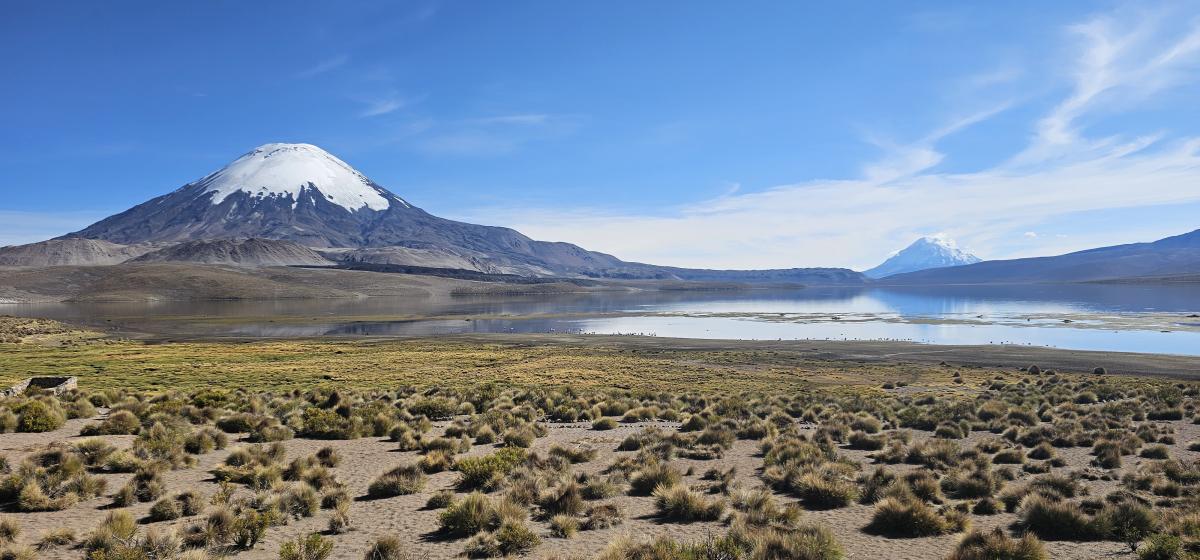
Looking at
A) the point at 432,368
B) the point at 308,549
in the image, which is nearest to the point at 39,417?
the point at 308,549

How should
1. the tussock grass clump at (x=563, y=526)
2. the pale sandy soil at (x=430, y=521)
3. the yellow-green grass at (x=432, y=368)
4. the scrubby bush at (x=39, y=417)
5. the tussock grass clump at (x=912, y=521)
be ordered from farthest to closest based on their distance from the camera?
the yellow-green grass at (x=432, y=368), the scrubby bush at (x=39, y=417), the tussock grass clump at (x=912, y=521), the tussock grass clump at (x=563, y=526), the pale sandy soil at (x=430, y=521)

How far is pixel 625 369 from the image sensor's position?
37281mm

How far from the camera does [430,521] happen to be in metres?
9.69

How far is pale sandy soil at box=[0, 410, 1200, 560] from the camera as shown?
27.7 ft

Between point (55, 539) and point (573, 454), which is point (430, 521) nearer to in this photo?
point (55, 539)

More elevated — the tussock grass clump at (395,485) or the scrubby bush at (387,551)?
the scrubby bush at (387,551)

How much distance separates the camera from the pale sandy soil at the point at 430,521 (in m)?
8.45

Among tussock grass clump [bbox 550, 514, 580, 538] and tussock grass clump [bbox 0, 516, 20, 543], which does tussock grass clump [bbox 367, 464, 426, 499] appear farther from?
tussock grass clump [bbox 0, 516, 20, 543]

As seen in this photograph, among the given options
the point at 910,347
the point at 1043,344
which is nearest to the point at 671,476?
the point at 910,347

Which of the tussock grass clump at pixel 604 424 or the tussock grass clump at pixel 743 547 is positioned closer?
the tussock grass clump at pixel 743 547

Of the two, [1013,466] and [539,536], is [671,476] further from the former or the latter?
[1013,466]

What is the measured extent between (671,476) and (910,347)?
47.5 meters

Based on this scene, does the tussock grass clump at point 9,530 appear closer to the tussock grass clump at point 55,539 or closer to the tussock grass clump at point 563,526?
the tussock grass clump at point 55,539

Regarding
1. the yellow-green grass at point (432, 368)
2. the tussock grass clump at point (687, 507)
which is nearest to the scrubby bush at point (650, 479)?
the tussock grass clump at point (687, 507)
